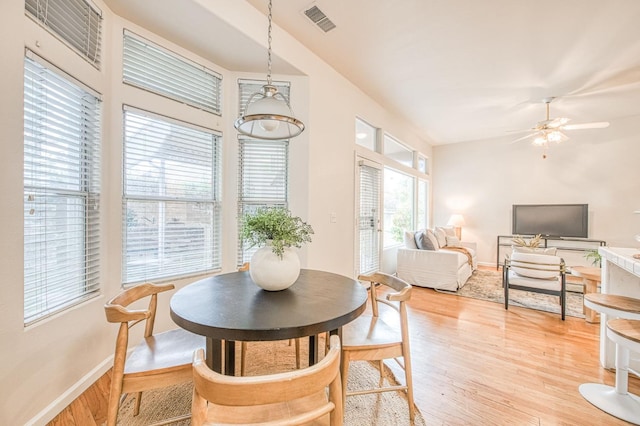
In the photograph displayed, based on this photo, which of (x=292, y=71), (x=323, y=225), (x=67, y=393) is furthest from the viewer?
(x=323, y=225)

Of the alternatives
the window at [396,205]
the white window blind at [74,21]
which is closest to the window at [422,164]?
the window at [396,205]

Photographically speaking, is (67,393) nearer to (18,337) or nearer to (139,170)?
(18,337)

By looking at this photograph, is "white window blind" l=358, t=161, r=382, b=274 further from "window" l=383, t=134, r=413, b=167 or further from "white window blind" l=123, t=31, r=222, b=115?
"white window blind" l=123, t=31, r=222, b=115

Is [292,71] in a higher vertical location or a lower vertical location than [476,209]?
higher

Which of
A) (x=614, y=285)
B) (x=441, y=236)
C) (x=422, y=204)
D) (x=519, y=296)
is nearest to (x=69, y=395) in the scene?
(x=614, y=285)

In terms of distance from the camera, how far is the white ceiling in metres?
2.28

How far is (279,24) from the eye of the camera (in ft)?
8.41

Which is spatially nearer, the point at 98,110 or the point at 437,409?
the point at 437,409

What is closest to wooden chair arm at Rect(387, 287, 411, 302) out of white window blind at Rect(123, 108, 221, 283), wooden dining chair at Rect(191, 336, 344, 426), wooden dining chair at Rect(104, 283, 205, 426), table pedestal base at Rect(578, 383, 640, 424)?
wooden dining chair at Rect(191, 336, 344, 426)

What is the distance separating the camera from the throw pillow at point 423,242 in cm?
441

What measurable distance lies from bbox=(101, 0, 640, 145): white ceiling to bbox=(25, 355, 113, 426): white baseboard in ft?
8.67

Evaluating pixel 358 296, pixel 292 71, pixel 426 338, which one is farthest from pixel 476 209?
pixel 358 296

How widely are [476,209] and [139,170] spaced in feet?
22.2

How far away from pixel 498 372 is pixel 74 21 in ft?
12.8
